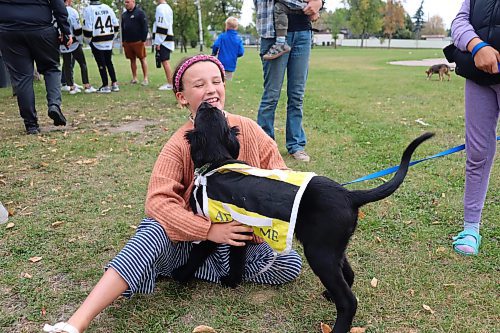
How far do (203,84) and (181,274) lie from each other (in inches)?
45.6

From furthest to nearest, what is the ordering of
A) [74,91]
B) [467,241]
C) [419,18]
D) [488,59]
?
[419,18] → [74,91] → [467,241] → [488,59]

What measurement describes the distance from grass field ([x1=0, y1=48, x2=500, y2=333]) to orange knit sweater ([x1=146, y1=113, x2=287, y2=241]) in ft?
1.61

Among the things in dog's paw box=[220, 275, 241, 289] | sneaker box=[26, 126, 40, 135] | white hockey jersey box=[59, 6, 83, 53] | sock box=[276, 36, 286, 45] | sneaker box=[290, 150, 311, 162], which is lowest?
dog's paw box=[220, 275, 241, 289]

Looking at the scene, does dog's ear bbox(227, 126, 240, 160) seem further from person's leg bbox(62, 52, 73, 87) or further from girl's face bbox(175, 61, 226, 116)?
person's leg bbox(62, 52, 73, 87)

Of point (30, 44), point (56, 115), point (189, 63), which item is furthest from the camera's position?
point (56, 115)

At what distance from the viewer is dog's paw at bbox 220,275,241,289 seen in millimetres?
2676

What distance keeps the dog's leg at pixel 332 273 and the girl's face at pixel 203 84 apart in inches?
42.1

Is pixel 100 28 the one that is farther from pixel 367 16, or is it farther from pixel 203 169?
pixel 367 16

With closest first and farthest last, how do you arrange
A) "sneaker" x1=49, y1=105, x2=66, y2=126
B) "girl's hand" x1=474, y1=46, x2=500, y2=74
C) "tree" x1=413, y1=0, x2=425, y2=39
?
"girl's hand" x1=474, y1=46, x2=500, y2=74, "sneaker" x1=49, y1=105, x2=66, y2=126, "tree" x1=413, y1=0, x2=425, y2=39

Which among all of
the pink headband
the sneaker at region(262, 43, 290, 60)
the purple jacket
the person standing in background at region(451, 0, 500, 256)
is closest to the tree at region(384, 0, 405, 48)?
the sneaker at region(262, 43, 290, 60)

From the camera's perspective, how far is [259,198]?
2115mm

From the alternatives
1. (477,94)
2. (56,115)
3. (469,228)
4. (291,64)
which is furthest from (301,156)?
(56,115)

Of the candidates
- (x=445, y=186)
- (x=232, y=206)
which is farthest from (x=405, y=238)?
(x=232, y=206)

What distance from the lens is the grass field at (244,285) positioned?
7.92 ft
